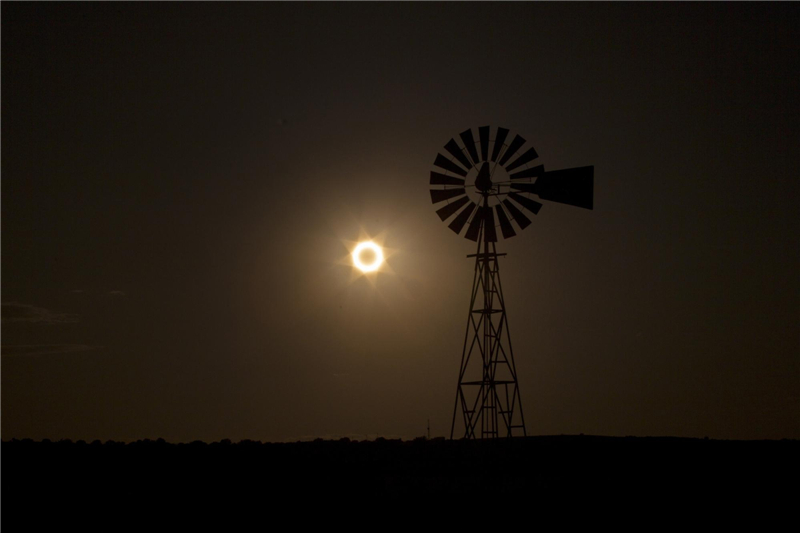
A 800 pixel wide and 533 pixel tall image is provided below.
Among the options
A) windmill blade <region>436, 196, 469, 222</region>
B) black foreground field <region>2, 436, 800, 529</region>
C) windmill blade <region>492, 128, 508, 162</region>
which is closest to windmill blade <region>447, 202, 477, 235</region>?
windmill blade <region>436, 196, 469, 222</region>

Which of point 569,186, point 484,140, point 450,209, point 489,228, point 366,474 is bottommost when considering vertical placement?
point 366,474

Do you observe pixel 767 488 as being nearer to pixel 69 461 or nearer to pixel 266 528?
pixel 266 528

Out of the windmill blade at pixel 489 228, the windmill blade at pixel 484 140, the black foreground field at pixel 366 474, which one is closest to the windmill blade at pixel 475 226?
the windmill blade at pixel 489 228

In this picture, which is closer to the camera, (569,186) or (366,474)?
(366,474)

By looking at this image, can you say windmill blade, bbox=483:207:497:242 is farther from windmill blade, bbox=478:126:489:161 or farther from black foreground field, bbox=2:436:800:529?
black foreground field, bbox=2:436:800:529

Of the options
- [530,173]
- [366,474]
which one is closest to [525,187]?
[530,173]

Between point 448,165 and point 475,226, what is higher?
point 448,165

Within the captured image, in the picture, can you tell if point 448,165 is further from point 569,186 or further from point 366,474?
point 366,474
